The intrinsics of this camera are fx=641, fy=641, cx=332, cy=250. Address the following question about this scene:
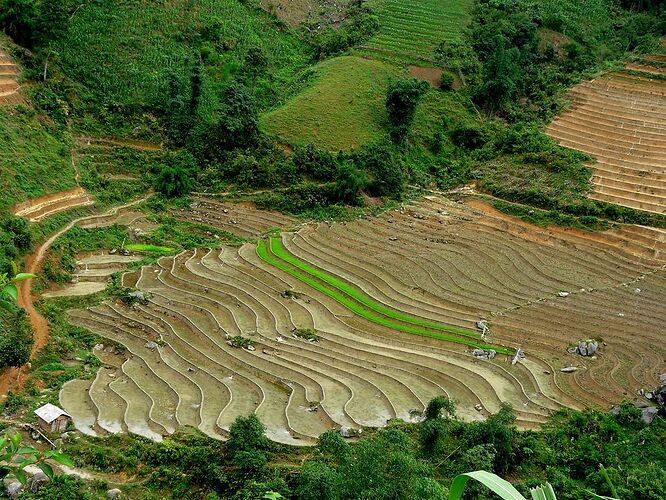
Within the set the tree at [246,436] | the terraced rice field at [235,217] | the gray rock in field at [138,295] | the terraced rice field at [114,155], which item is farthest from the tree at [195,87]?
the tree at [246,436]

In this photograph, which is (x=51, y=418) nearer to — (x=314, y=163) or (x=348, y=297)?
(x=348, y=297)

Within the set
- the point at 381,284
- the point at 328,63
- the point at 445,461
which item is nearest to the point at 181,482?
the point at 445,461

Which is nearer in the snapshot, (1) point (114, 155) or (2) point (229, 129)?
(1) point (114, 155)

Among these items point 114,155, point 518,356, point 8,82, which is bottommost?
point 518,356

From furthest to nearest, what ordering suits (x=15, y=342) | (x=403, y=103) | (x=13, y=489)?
1. (x=403, y=103)
2. (x=15, y=342)
3. (x=13, y=489)

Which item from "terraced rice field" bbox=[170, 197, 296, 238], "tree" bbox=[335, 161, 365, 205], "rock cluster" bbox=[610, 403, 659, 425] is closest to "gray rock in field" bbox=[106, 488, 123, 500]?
"rock cluster" bbox=[610, 403, 659, 425]

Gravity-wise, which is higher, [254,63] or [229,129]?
[254,63]

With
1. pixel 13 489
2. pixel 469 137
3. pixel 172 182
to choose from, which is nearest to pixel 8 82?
pixel 172 182
